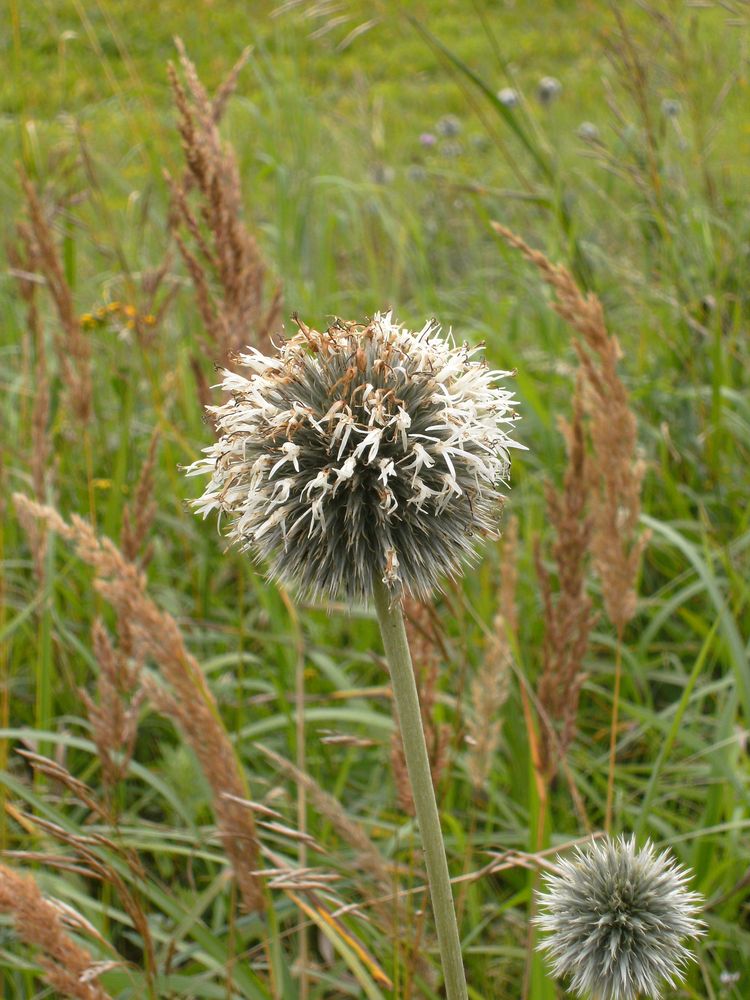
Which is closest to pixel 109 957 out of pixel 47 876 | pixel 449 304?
pixel 47 876

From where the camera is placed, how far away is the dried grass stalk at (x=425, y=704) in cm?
177

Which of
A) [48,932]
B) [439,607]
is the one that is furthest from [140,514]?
[439,607]

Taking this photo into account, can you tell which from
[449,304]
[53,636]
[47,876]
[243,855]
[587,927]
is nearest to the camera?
[587,927]

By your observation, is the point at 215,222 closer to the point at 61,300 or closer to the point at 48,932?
the point at 61,300

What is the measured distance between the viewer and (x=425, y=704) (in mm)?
1867

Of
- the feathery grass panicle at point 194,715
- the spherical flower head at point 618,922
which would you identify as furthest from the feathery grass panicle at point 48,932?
the spherical flower head at point 618,922

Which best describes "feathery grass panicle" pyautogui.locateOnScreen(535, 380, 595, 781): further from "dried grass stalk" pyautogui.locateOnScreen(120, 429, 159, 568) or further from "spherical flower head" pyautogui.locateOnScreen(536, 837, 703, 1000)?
"dried grass stalk" pyautogui.locateOnScreen(120, 429, 159, 568)

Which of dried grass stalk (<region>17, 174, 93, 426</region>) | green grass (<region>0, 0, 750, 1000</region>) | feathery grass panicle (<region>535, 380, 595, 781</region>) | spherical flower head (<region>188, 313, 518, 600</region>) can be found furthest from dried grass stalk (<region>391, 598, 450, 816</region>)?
dried grass stalk (<region>17, 174, 93, 426</region>)

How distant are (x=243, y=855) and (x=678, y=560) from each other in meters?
1.95

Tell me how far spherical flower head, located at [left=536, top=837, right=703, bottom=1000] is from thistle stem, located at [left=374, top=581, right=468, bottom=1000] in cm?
15

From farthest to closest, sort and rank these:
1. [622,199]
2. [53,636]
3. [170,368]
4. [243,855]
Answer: [622,199]
[170,368]
[53,636]
[243,855]

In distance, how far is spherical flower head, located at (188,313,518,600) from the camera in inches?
51.8

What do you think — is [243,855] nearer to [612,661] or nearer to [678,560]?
[612,661]

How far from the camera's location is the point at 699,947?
1832 millimetres
